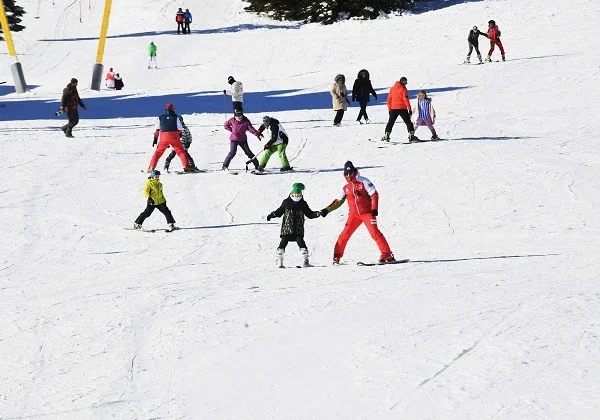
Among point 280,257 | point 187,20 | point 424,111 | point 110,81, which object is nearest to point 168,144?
point 424,111

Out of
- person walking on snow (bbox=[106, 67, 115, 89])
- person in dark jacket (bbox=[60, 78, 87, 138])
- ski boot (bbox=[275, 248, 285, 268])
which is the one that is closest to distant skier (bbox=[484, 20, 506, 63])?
person walking on snow (bbox=[106, 67, 115, 89])

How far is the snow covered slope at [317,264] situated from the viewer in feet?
24.5

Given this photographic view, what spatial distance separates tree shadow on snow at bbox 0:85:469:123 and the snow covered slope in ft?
0.47

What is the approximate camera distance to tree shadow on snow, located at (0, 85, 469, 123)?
27.3m

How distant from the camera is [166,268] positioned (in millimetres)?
12828

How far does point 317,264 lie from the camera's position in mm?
12781

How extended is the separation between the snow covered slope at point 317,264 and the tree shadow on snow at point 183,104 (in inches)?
5.6

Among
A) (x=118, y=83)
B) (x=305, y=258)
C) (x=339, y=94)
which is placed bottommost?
(x=305, y=258)

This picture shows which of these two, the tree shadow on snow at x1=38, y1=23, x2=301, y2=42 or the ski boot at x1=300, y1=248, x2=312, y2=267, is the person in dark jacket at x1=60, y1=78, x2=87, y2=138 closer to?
the ski boot at x1=300, y1=248, x2=312, y2=267

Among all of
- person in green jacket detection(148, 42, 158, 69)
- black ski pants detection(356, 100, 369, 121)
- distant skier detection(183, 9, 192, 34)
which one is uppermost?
distant skier detection(183, 9, 192, 34)

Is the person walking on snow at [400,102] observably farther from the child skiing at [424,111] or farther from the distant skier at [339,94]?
the distant skier at [339,94]

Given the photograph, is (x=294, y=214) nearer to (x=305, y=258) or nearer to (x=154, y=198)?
(x=305, y=258)

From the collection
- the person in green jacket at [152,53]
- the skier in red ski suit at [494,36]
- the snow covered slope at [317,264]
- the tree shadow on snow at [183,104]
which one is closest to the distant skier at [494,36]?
the skier in red ski suit at [494,36]

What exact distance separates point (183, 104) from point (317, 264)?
17.2 meters
